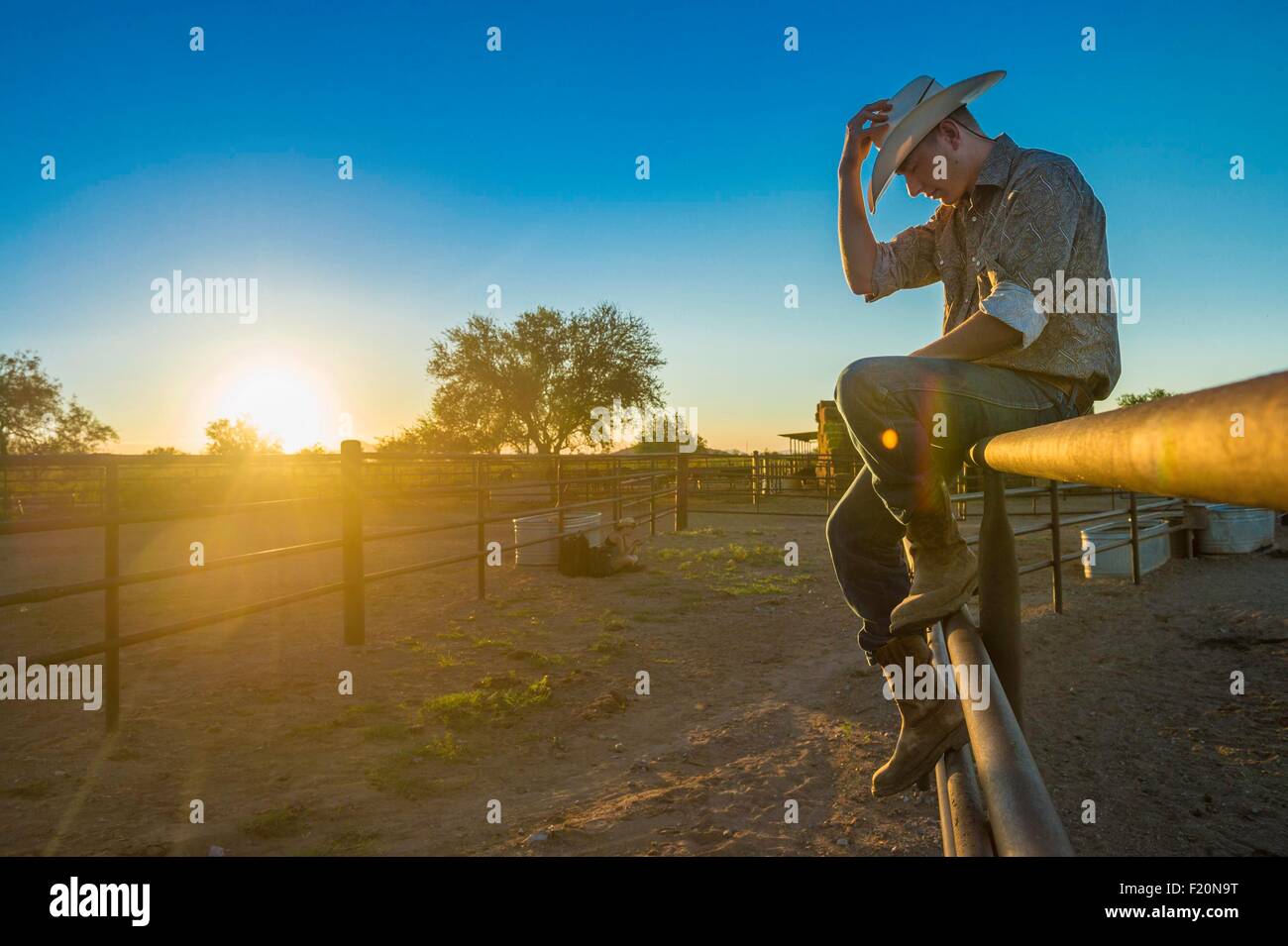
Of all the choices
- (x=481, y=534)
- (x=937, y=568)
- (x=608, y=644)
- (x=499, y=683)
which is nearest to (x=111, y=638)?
(x=499, y=683)

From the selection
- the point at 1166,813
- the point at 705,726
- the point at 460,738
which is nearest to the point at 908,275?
the point at 1166,813

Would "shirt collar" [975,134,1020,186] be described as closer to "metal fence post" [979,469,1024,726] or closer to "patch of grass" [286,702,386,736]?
"metal fence post" [979,469,1024,726]

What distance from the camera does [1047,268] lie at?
151 centimetres

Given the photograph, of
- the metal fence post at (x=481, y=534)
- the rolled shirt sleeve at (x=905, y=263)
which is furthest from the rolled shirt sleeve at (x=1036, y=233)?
the metal fence post at (x=481, y=534)

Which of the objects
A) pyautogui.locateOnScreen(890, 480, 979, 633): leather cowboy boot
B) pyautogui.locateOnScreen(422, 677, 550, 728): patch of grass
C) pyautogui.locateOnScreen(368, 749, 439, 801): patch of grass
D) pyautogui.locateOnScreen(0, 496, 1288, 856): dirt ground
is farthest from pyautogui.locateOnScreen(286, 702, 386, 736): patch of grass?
pyautogui.locateOnScreen(890, 480, 979, 633): leather cowboy boot

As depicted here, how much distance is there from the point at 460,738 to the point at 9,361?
3722 cm

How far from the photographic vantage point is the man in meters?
1.43

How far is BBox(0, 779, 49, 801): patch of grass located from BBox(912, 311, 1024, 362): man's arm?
349 centimetres

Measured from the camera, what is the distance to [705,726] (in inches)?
144

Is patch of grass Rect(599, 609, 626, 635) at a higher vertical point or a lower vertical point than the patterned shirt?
lower

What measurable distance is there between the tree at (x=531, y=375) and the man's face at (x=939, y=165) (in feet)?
96.6

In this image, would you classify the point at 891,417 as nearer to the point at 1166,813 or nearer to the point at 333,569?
the point at 1166,813

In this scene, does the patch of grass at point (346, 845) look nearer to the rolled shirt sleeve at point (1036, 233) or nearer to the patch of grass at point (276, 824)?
the patch of grass at point (276, 824)

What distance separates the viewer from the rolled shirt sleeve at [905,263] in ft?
6.66
